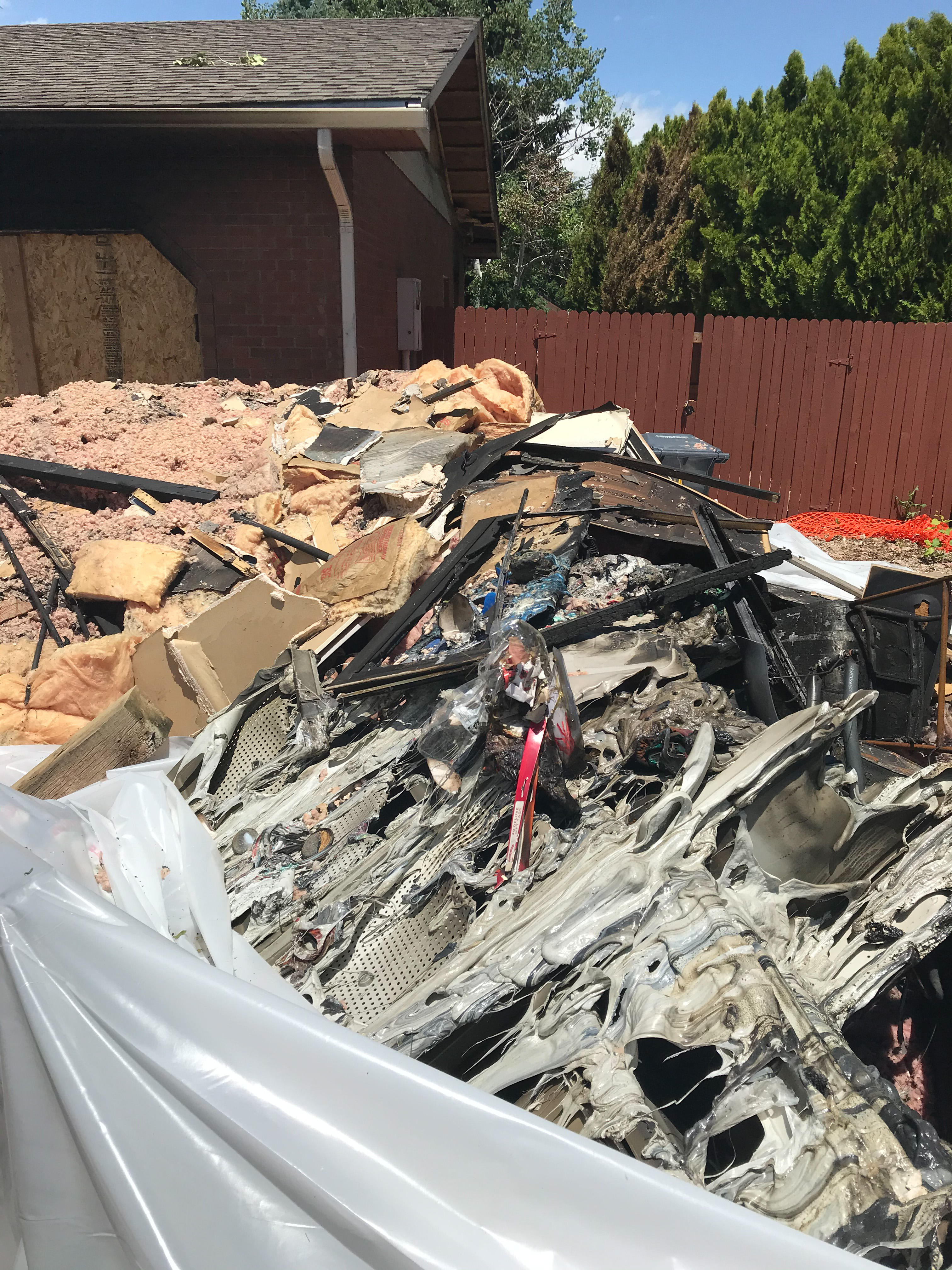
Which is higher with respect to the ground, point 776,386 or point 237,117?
point 237,117

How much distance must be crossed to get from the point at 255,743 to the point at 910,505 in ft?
30.3

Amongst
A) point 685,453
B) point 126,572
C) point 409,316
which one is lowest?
point 126,572

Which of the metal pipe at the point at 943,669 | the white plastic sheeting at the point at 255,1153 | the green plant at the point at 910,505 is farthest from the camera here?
the green plant at the point at 910,505

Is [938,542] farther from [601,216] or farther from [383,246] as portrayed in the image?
[601,216]

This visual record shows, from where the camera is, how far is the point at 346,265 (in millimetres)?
7551

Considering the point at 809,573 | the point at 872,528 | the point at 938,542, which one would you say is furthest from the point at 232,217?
the point at 938,542

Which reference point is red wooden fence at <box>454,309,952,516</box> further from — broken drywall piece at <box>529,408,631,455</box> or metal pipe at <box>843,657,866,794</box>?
metal pipe at <box>843,657,866,794</box>

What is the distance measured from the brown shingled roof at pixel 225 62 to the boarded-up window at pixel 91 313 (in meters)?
1.20

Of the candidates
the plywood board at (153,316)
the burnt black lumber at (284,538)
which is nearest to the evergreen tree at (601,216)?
the plywood board at (153,316)

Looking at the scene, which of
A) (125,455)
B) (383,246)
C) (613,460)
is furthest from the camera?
(383,246)

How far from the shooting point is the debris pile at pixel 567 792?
63.9 inches

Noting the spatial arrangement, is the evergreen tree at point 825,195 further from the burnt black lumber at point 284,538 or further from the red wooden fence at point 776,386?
the burnt black lumber at point 284,538

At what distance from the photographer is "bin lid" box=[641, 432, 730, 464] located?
7.27m

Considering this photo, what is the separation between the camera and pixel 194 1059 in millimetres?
1379
